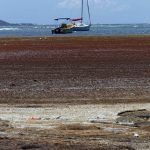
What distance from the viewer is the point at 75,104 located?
1986 centimetres

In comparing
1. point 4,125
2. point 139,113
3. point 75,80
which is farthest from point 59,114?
point 75,80

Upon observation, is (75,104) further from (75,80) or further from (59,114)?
(75,80)

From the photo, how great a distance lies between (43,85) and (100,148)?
551 inches

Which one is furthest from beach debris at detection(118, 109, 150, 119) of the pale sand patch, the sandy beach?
the pale sand patch

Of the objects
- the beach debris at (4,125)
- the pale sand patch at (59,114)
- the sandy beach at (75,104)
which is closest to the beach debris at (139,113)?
the sandy beach at (75,104)

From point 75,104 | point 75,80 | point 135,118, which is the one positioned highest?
point 135,118

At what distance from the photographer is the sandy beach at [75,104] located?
12.5 metres

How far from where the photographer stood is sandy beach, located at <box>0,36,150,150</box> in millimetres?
12547

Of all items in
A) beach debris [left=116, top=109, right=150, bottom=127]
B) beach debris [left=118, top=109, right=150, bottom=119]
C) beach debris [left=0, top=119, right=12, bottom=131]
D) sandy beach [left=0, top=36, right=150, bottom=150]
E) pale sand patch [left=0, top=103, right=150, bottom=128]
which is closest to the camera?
sandy beach [left=0, top=36, right=150, bottom=150]

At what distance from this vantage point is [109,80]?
26.8 meters

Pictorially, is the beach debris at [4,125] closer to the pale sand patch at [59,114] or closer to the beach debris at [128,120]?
the pale sand patch at [59,114]

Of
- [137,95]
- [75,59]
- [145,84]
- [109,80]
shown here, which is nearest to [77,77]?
[109,80]

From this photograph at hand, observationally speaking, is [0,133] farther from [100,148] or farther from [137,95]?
[137,95]

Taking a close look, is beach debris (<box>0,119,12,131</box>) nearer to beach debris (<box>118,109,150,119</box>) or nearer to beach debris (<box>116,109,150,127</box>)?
beach debris (<box>116,109,150,127</box>)
